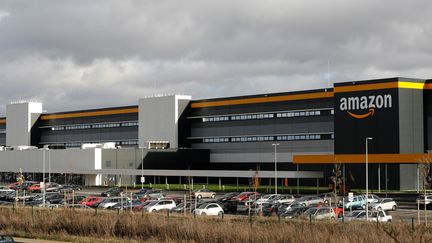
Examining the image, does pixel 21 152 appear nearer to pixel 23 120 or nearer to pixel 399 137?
pixel 23 120

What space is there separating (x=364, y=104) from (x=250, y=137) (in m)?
27.8

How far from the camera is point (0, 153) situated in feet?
452

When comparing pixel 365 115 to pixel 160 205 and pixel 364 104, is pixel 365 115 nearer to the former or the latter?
pixel 364 104

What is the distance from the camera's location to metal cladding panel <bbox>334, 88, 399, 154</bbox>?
91125 millimetres

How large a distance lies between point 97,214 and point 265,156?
67752mm

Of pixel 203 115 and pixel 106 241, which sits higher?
pixel 203 115

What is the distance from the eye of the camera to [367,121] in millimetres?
93500

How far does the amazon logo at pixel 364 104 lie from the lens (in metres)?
92.2

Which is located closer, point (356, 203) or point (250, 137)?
point (356, 203)

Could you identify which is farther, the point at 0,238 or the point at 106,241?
the point at 106,241

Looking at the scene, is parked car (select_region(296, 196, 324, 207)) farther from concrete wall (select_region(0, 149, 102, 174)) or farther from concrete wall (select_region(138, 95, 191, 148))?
concrete wall (select_region(138, 95, 191, 148))

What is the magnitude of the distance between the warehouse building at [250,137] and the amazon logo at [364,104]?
134 mm

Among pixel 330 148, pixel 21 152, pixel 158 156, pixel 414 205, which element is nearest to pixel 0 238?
pixel 414 205

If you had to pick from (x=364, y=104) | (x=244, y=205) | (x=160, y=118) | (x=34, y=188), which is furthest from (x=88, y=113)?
(x=244, y=205)
